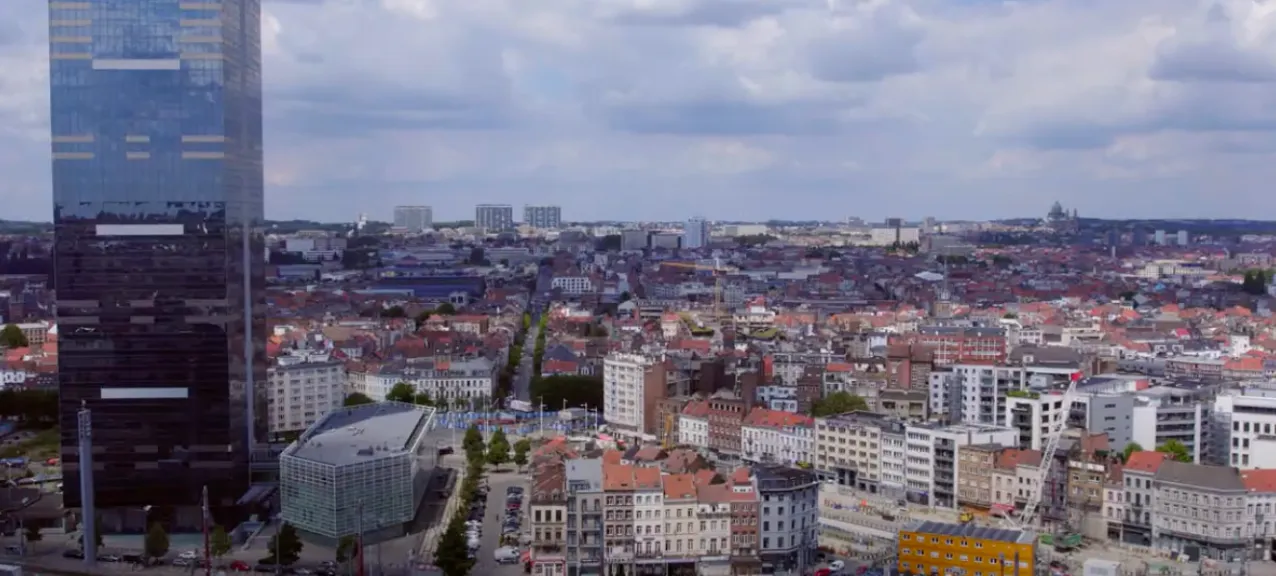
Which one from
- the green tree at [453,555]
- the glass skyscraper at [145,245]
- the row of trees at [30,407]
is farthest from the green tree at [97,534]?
the row of trees at [30,407]

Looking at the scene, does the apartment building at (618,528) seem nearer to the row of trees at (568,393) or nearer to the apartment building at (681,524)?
the apartment building at (681,524)

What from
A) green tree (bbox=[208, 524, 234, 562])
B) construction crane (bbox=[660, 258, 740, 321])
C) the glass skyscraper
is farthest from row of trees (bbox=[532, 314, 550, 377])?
green tree (bbox=[208, 524, 234, 562])

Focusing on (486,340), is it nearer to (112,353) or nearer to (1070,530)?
(112,353)

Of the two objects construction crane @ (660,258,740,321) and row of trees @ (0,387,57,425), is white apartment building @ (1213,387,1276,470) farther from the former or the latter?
construction crane @ (660,258,740,321)

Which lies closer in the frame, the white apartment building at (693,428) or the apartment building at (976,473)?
the apartment building at (976,473)

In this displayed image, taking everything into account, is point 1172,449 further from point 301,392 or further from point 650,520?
point 301,392

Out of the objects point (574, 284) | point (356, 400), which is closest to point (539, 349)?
point (356, 400)
